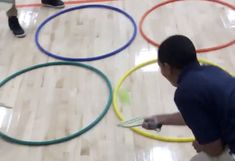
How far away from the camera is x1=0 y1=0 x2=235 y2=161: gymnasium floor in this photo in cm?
266

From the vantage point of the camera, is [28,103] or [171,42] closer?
[171,42]

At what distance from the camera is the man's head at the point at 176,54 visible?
1.68 metres

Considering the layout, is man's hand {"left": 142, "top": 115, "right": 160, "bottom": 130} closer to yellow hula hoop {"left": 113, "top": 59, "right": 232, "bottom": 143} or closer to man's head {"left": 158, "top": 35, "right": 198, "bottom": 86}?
man's head {"left": 158, "top": 35, "right": 198, "bottom": 86}

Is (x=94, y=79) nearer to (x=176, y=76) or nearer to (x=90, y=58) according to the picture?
(x=90, y=58)

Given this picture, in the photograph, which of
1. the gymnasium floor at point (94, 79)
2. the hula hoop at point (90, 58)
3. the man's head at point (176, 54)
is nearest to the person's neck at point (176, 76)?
the man's head at point (176, 54)

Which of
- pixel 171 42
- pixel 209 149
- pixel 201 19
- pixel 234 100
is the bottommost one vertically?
pixel 201 19

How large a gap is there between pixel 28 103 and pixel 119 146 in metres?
0.86

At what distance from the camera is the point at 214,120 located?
1677 millimetres

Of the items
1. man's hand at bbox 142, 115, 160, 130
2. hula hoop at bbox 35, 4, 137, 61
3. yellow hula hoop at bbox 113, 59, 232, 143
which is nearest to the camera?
man's hand at bbox 142, 115, 160, 130

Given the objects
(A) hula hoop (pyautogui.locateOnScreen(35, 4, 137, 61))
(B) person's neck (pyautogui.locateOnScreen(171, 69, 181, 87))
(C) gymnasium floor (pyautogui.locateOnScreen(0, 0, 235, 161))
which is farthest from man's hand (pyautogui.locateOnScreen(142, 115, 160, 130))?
(A) hula hoop (pyautogui.locateOnScreen(35, 4, 137, 61))

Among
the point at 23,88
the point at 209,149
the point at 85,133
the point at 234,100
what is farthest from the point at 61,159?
the point at 234,100

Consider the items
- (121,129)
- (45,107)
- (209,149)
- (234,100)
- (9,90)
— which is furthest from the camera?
(9,90)

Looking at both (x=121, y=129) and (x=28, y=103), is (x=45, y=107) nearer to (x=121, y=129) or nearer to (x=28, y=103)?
(x=28, y=103)

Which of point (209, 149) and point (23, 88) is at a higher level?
point (209, 149)
